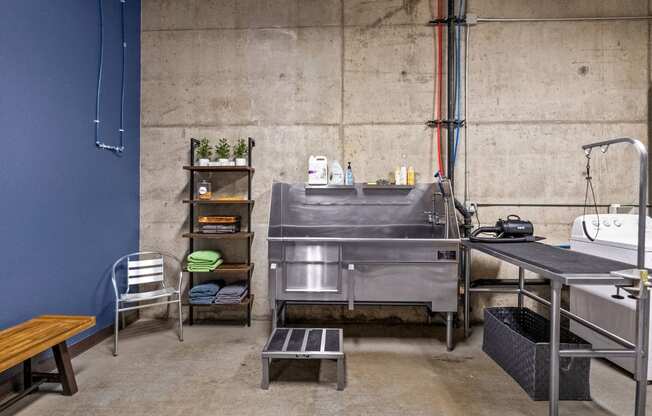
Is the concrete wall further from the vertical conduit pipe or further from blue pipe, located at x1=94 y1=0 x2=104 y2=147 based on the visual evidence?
blue pipe, located at x1=94 y1=0 x2=104 y2=147

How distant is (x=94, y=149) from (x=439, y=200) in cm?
300

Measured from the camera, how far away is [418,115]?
10.8 feet

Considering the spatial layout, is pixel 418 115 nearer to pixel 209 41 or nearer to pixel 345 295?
pixel 345 295

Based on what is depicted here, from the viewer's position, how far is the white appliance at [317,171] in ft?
10.4

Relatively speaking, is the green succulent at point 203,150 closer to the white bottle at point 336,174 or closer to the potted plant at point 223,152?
the potted plant at point 223,152

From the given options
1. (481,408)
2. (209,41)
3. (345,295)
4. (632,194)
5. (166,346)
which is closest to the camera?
(481,408)

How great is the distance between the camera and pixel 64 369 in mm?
2014

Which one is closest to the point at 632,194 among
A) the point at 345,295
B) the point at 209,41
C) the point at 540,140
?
the point at 540,140

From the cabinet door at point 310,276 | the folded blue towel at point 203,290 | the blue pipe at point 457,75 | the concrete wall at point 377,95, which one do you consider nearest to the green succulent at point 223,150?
the concrete wall at point 377,95

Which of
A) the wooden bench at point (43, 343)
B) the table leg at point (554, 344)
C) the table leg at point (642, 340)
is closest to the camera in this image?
the table leg at point (642, 340)

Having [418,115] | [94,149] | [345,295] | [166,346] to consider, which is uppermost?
[418,115]

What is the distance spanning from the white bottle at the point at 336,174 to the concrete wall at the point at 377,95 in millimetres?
221

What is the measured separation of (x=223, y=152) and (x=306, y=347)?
195 centimetres

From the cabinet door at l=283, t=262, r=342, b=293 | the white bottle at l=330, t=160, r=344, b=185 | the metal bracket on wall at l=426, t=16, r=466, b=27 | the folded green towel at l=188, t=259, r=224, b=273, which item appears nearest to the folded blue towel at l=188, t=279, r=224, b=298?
the folded green towel at l=188, t=259, r=224, b=273
